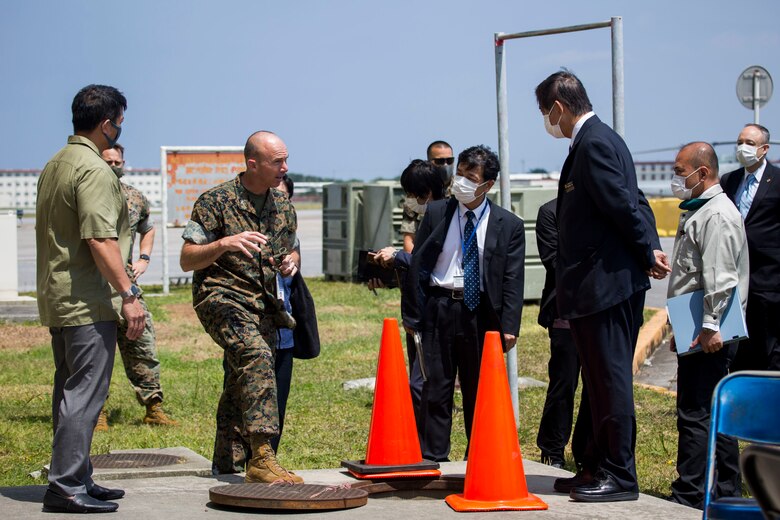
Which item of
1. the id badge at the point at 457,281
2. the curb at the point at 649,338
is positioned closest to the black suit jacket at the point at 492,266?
the id badge at the point at 457,281

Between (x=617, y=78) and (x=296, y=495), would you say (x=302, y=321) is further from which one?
(x=617, y=78)

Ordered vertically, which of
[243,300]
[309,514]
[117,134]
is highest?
[117,134]

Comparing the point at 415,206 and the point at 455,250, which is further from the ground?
the point at 415,206

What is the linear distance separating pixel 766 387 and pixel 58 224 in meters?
3.19

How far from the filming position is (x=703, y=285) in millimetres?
6172

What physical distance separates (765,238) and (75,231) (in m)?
3.88

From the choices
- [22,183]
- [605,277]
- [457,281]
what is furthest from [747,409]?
[22,183]

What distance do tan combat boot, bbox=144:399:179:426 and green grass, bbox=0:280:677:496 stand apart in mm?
99

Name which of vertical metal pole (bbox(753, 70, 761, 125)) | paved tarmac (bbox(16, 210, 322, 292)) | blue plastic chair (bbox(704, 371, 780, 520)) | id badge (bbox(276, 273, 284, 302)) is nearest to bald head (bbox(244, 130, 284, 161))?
id badge (bbox(276, 273, 284, 302))

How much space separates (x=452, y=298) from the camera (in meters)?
6.89

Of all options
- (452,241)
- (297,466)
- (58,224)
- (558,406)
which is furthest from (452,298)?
(58,224)

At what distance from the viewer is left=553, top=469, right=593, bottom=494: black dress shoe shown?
19.6 feet

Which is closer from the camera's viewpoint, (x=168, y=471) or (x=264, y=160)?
(x=264, y=160)

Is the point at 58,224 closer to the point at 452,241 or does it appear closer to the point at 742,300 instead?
the point at 452,241
